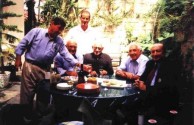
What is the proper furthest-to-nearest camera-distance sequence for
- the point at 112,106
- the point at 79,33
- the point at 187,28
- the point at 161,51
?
the point at 79,33, the point at 187,28, the point at 161,51, the point at 112,106

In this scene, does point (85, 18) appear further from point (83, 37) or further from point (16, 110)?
point (16, 110)

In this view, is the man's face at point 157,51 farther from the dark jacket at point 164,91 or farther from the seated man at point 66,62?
the seated man at point 66,62

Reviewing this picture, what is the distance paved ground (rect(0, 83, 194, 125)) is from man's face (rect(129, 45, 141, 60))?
962 mm

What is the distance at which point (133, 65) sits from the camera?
16.5ft

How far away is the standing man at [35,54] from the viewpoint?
4547 mm

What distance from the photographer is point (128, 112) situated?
11.8 feet

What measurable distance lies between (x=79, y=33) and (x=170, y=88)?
100 inches

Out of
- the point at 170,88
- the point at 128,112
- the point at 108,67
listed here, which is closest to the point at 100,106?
the point at 128,112

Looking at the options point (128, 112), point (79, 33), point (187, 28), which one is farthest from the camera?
point (79, 33)

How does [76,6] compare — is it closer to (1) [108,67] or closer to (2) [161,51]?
(1) [108,67]

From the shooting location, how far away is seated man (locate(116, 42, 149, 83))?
15.6 feet

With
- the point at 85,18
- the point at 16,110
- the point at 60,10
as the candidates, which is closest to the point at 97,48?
A: the point at 85,18

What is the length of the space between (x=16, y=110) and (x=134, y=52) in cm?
252

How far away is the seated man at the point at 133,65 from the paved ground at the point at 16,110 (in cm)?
82
